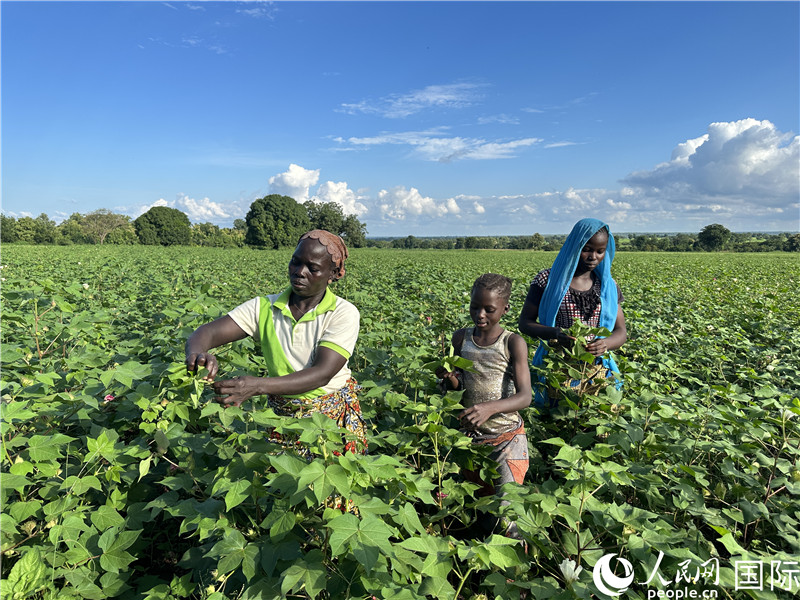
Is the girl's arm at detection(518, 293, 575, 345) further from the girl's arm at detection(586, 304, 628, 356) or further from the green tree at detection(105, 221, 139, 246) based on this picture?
the green tree at detection(105, 221, 139, 246)

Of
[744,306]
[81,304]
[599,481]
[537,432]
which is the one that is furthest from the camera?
[744,306]

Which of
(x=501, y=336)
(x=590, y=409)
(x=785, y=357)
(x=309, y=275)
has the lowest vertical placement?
(x=785, y=357)

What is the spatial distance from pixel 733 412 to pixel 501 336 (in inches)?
47.8

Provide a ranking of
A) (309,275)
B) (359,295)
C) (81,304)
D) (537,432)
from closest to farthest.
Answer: (309,275), (537,432), (359,295), (81,304)

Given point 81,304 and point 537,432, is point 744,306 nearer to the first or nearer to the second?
point 537,432

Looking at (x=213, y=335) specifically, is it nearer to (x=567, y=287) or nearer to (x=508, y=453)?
(x=508, y=453)

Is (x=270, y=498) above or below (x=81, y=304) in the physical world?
below

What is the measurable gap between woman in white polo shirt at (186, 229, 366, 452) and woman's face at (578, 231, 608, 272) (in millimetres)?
1602

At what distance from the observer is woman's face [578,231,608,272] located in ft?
9.05

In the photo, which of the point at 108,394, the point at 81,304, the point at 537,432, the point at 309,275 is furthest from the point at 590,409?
the point at 81,304

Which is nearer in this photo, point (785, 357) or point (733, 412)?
point (733, 412)

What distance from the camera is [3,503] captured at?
5.86 ft

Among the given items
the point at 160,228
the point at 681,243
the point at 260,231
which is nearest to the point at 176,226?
the point at 160,228

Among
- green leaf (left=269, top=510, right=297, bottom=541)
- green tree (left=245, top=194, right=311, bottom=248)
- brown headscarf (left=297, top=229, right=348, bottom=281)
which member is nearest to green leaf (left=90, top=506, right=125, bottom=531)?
green leaf (left=269, top=510, right=297, bottom=541)
